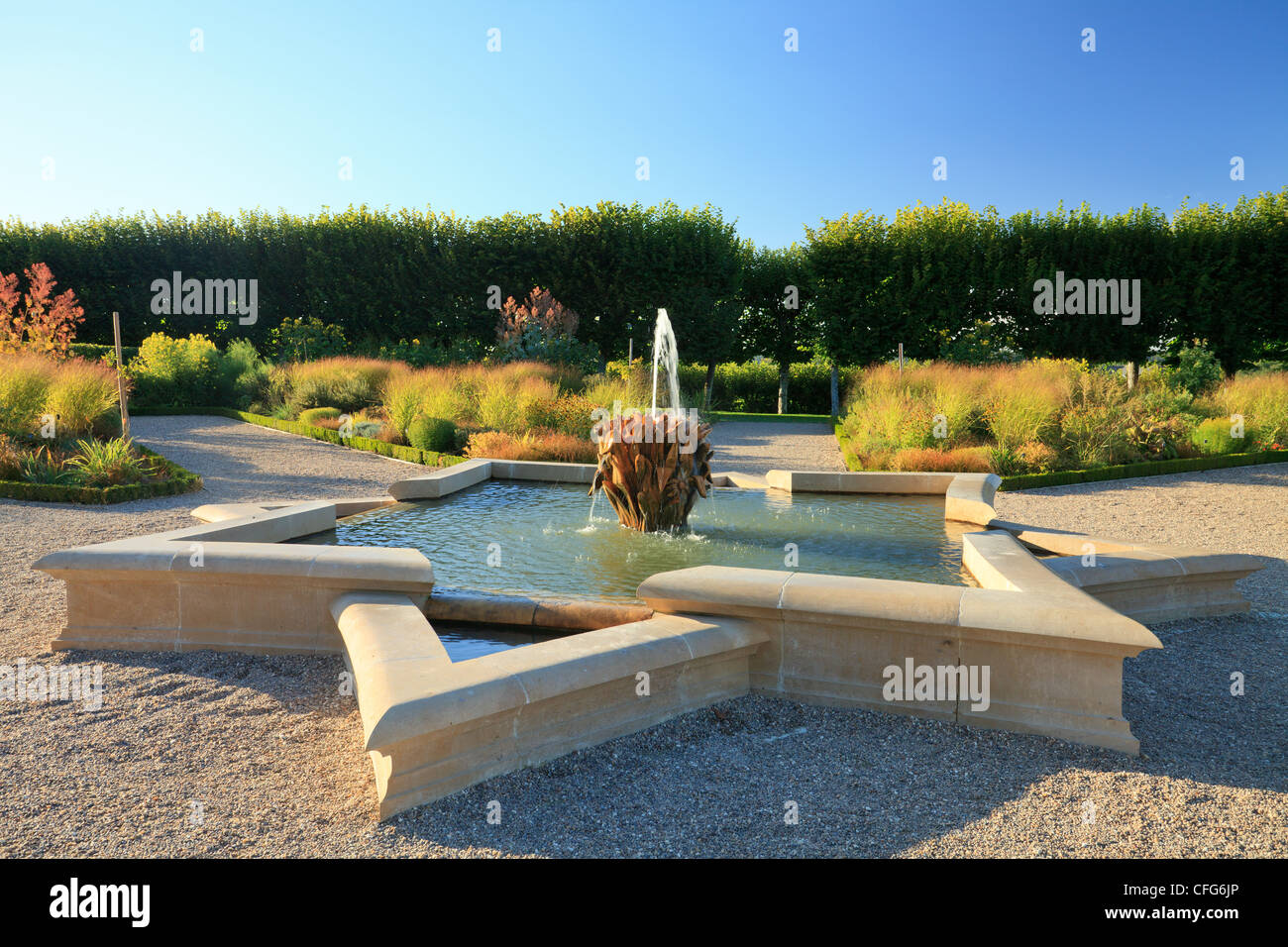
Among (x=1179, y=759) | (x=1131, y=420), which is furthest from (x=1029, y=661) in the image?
(x=1131, y=420)

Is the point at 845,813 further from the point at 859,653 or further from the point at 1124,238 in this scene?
the point at 1124,238

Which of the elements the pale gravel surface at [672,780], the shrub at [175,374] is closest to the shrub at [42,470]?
the pale gravel surface at [672,780]

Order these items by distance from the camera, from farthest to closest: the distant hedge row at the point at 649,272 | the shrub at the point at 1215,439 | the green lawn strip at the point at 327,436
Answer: the distant hedge row at the point at 649,272
the shrub at the point at 1215,439
the green lawn strip at the point at 327,436

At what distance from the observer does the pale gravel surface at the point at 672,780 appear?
2.80 meters

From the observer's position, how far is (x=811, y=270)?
2373cm

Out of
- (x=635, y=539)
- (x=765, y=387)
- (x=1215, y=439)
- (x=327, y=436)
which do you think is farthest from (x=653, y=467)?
(x=765, y=387)

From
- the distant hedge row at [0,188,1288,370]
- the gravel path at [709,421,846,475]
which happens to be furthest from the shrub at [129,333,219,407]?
the gravel path at [709,421,846,475]

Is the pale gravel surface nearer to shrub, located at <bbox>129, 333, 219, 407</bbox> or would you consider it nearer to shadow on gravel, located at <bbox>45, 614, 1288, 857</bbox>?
shadow on gravel, located at <bbox>45, 614, 1288, 857</bbox>

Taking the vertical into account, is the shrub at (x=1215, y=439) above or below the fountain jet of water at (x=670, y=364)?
below

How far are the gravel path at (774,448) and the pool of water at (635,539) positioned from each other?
3.04 metres

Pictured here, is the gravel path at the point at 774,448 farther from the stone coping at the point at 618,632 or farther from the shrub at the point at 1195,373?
the shrub at the point at 1195,373

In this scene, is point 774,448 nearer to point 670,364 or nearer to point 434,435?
point 670,364

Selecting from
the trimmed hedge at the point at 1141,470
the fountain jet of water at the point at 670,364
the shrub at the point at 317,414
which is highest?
the fountain jet of water at the point at 670,364
